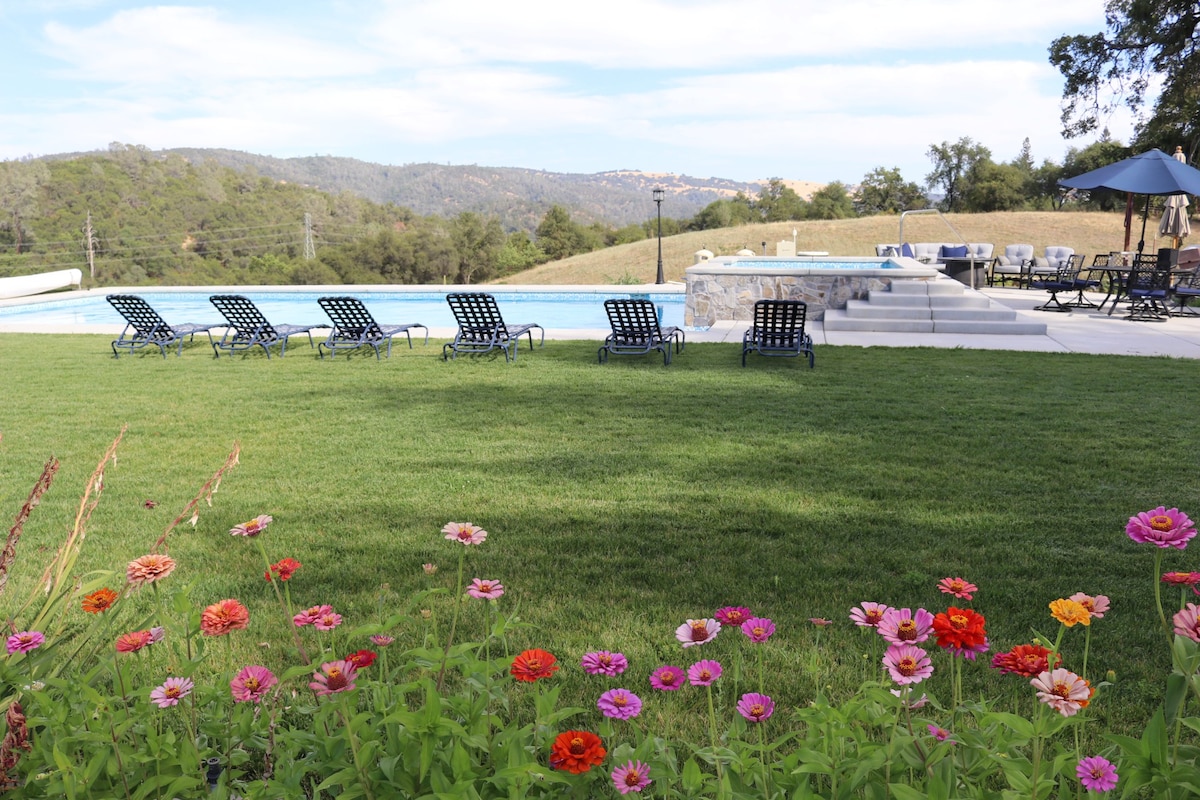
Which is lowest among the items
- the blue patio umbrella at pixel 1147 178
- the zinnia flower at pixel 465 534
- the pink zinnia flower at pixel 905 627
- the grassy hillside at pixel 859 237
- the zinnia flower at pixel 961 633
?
the pink zinnia flower at pixel 905 627

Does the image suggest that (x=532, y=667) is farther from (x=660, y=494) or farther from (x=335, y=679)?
(x=660, y=494)

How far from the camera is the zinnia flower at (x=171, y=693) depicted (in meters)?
1.50

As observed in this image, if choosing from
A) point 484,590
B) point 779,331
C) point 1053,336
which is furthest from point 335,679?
point 1053,336

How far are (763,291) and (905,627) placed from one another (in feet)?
37.3

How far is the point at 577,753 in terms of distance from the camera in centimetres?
122

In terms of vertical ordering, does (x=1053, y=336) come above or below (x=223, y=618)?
below

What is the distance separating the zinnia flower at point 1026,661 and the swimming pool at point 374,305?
14041 mm

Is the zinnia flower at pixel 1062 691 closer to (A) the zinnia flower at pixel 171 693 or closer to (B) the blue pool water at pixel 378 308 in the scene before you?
(A) the zinnia flower at pixel 171 693

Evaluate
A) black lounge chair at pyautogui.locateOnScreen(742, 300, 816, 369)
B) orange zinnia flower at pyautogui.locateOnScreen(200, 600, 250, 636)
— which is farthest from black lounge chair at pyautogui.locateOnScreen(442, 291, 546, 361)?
orange zinnia flower at pyautogui.locateOnScreen(200, 600, 250, 636)

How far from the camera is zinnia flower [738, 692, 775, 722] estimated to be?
1.37 meters

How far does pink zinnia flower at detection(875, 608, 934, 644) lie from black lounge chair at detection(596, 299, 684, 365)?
25.0 feet

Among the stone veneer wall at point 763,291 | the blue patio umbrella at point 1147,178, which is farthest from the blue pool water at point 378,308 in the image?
the blue patio umbrella at point 1147,178

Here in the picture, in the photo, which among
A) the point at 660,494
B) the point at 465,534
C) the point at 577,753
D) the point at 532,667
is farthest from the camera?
the point at 660,494

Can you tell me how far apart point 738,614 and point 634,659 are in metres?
1.31
